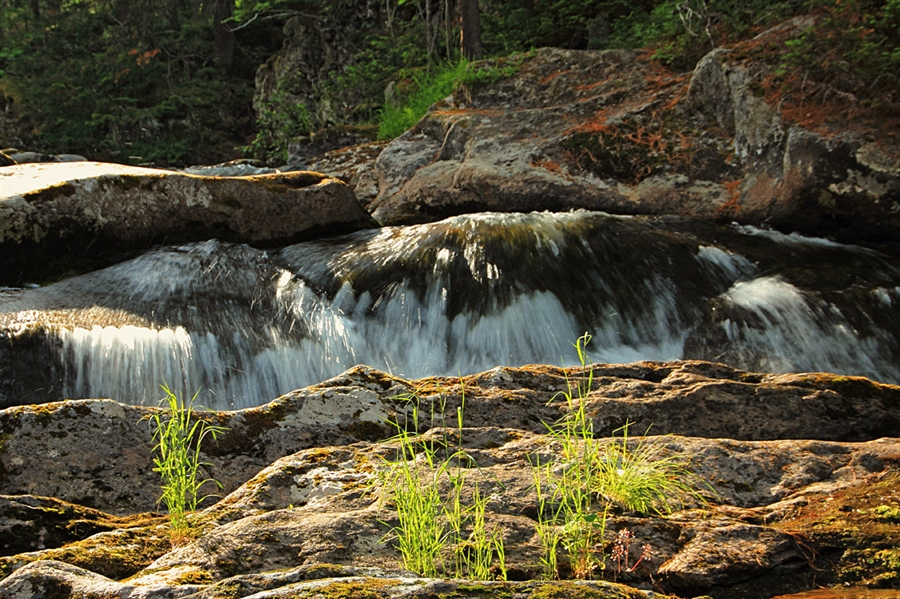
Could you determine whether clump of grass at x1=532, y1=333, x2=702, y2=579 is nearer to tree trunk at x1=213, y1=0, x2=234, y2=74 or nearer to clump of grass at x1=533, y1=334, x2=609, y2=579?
clump of grass at x1=533, y1=334, x2=609, y2=579

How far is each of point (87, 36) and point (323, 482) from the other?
79.8ft

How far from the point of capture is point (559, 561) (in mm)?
2434

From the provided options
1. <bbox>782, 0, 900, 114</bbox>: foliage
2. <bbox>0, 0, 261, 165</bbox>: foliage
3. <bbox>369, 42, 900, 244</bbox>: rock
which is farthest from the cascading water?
<bbox>0, 0, 261, 165</bbox>: foliage

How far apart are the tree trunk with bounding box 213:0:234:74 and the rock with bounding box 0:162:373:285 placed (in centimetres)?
1531

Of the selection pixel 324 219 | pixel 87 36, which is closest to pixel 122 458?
pixel 324 219

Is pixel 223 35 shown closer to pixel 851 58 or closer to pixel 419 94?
pixel 419 94

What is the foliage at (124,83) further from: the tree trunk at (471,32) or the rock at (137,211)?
the rock at (137,211)

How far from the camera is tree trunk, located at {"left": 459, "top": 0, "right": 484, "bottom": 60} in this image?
47.5 ft

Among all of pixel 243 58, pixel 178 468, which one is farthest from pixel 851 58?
pixel 243 58

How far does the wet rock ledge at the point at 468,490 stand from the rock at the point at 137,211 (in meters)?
4.25

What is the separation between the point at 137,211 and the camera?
24.4 feet

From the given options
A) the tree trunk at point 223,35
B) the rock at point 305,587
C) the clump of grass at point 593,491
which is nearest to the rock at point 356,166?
the clump of grass at point 593,491

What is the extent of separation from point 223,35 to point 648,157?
16.3 m

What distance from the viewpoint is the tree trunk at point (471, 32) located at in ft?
47.5
